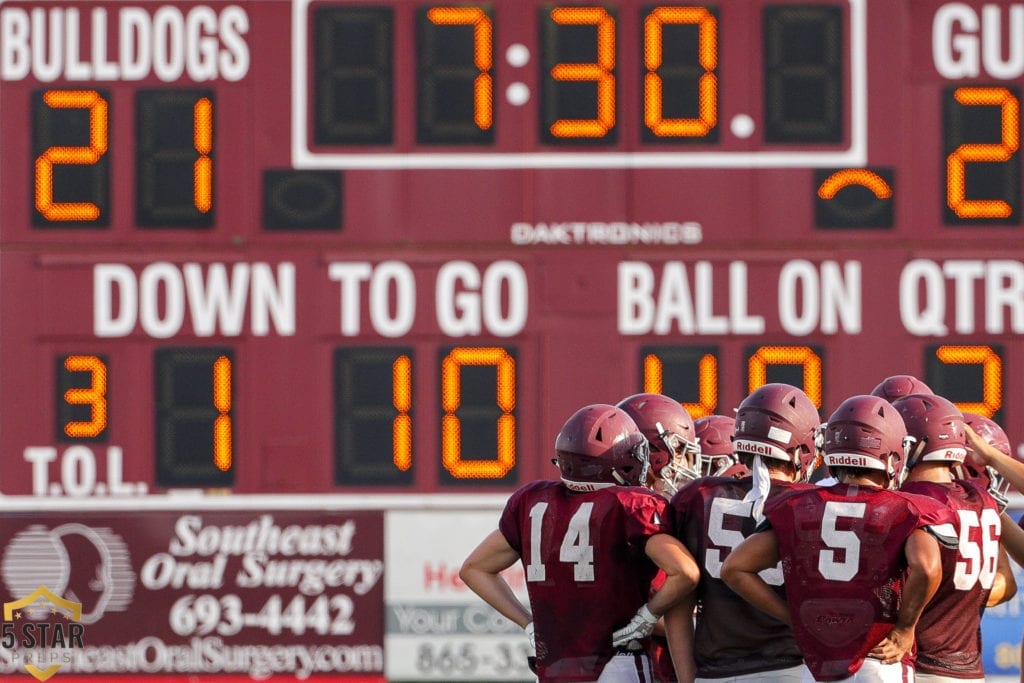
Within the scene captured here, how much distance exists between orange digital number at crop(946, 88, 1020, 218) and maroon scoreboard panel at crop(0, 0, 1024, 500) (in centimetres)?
1

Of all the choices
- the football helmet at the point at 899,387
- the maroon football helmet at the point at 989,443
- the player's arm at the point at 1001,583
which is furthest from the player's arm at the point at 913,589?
the football helmet at the point at 899,387

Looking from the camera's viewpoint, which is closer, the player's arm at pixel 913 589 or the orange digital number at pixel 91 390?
the player's arm at pixel 913 589

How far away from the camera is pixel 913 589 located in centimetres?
535

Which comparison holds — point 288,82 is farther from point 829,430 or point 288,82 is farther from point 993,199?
point 829,430

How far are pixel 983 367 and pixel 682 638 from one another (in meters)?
3.93

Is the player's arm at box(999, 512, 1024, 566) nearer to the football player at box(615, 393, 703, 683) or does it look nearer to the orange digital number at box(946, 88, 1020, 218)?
the football player at box(615, 393, 703, 683)

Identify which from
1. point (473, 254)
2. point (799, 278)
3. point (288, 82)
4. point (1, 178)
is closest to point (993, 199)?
point (799, 278)

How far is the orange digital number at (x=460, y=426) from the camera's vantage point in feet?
30.2

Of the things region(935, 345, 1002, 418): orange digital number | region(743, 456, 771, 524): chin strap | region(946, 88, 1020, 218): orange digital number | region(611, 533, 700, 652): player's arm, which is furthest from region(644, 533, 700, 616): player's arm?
region(946, 88, 1020, 218): orange digital number

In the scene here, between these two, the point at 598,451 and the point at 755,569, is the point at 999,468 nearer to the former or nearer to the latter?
the point at 755,569

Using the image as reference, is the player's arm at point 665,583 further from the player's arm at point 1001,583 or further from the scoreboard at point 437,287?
the scoreboard at point 437,287

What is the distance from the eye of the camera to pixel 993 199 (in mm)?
9219

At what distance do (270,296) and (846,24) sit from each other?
3.28 meters

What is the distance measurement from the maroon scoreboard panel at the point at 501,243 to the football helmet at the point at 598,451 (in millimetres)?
3389
